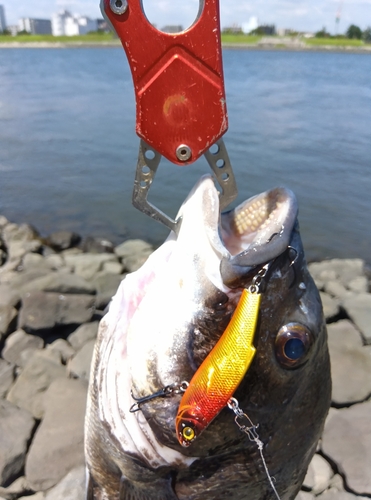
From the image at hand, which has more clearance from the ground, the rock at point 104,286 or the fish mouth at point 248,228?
the fish mouth at point 248,228

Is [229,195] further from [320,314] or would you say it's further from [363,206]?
[363,206]

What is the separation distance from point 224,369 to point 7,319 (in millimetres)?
4624

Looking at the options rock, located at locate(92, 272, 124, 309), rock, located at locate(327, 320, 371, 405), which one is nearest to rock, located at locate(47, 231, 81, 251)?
rock, located at locate(92, 272, 124, 309)

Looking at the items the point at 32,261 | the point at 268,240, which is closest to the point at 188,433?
the point at 268,240

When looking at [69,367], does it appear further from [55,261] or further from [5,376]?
[55,261]

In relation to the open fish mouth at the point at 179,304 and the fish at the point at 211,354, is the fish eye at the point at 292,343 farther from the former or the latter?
the open fish mouth at the point at 179,304

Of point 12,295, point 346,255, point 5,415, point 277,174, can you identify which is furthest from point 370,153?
point 5,415

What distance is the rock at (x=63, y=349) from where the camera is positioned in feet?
17.2

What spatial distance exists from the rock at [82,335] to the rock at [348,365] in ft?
9.13

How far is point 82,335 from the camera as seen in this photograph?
5.52 m

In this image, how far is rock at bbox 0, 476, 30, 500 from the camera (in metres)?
3.66

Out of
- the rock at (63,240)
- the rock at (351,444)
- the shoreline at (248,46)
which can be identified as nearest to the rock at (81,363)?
the rock at (351,444)

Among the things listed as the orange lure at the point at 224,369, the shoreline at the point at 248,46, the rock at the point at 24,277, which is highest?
the shoreline at the point at 248,46

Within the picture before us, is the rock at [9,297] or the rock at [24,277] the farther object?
the rock at [24,277]
